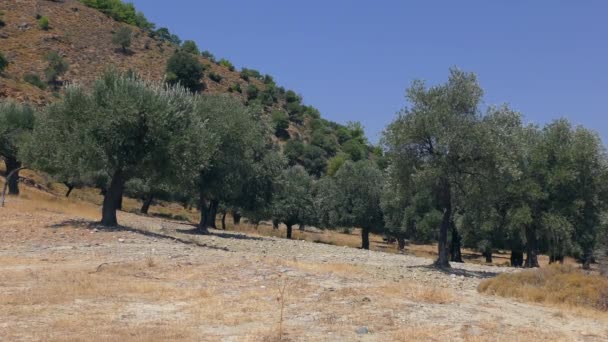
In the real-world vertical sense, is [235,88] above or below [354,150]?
above

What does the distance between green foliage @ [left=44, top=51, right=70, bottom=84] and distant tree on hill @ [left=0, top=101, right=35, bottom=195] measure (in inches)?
1623

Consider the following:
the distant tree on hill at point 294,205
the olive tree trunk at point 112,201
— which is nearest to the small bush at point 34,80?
the distant tree on hill at point 294,205

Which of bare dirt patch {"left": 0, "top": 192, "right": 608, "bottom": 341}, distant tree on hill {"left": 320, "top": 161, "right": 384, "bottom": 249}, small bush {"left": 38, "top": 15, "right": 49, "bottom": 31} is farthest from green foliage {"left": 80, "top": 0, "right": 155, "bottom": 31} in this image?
bare dirt patch {"left": 0, "top": 192, "right": 608, "bottom": 341}

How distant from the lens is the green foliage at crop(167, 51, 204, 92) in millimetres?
106750

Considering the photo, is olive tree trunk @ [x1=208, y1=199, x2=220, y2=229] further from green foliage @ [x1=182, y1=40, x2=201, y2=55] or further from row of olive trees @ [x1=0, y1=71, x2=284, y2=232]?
green foliage @ [x1=182, y1=40, x2=201, y2=55]

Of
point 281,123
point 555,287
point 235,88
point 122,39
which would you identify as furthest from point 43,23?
point 555,287

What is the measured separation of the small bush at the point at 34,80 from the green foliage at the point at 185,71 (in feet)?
69.7

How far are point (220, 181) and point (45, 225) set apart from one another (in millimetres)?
14596

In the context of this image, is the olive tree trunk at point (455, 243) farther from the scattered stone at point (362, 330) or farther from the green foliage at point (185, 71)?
the green foliage at point (185, 71)

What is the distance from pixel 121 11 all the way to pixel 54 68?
51.5 metres

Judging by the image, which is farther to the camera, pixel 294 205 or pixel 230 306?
pixel 294 205

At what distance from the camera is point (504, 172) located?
29734 millimetres

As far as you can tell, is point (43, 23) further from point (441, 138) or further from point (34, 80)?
point (441, 138)

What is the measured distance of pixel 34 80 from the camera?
9006 cm
